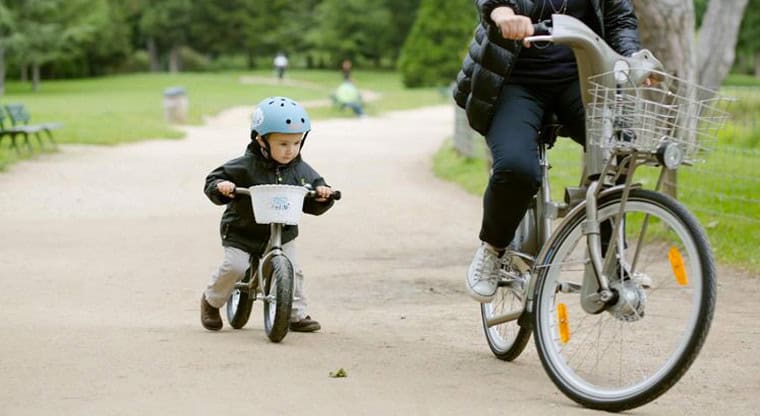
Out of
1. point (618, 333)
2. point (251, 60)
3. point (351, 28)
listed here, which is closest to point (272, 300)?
point (618, 333)

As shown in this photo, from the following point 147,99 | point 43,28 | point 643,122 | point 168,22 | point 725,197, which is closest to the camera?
point 643,122

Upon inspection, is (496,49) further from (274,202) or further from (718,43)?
(718,43)

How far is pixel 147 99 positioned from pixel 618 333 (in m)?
39.5

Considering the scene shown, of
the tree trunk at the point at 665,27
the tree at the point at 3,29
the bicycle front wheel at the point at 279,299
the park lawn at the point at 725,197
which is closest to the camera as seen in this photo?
the bicycle front wheel at the point at 279,299

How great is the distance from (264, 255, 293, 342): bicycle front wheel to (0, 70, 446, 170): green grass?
1259cm

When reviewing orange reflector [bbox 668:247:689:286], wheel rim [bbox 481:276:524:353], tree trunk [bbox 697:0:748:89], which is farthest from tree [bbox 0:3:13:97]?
orange reflector [bbox 668:247:689:286]

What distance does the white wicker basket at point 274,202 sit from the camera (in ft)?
20.1

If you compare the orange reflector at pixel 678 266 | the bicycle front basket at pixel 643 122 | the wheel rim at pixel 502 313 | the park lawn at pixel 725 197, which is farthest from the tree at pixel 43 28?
the orange reflector at pixel 678 266

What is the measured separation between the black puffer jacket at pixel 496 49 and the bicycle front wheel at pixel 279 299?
4.40 feet

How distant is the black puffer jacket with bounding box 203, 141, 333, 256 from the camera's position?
251 inches

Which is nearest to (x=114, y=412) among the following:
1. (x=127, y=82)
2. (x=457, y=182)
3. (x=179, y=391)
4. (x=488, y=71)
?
(x=179, y=391)

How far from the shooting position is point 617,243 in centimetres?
457

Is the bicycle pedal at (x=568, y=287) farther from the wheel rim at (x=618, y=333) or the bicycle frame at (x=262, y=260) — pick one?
the bicycle frame at (x=262, y=260)

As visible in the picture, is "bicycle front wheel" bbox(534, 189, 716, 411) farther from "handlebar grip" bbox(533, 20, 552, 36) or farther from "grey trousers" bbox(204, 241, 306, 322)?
"grey trousers" bbox(204, 241, 306, 322)
